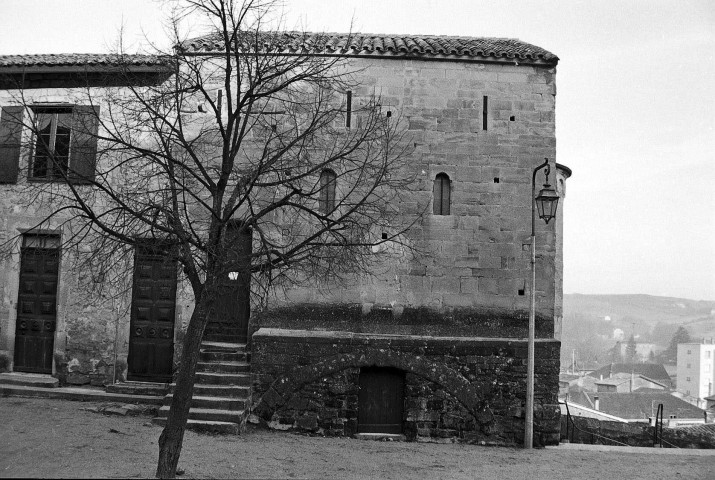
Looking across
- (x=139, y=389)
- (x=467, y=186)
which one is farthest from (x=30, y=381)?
(x=467, y=186)

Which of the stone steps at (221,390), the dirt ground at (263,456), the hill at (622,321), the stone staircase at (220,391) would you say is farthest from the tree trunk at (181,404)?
the hill at (622,321)

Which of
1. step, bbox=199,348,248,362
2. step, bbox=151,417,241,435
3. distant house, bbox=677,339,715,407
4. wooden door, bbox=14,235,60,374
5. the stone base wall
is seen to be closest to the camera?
step, bbox=151,417,241,435

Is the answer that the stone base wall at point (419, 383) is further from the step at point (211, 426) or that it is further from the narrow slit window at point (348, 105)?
the narrow slit window at point (348, 105)

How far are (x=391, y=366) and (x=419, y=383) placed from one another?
57 cm

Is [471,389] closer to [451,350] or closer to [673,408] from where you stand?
[451,350]

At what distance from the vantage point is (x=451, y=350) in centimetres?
1162

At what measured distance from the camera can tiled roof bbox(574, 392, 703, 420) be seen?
40.2 metres

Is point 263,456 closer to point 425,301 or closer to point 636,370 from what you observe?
point 425,301

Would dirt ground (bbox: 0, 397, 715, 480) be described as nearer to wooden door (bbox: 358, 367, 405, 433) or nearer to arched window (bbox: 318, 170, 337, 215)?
wooden door (bbox: 358, 367, 405, 433)

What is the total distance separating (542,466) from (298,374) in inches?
165

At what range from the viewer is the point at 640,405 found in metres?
41.8

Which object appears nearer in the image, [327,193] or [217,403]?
[217,403]

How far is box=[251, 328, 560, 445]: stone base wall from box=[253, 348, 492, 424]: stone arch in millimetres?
17

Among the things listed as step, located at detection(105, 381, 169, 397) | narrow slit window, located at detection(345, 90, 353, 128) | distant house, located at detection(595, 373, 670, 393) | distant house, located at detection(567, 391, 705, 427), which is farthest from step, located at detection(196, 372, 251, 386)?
distant house, located at detection(595, 373, 670, 393)
